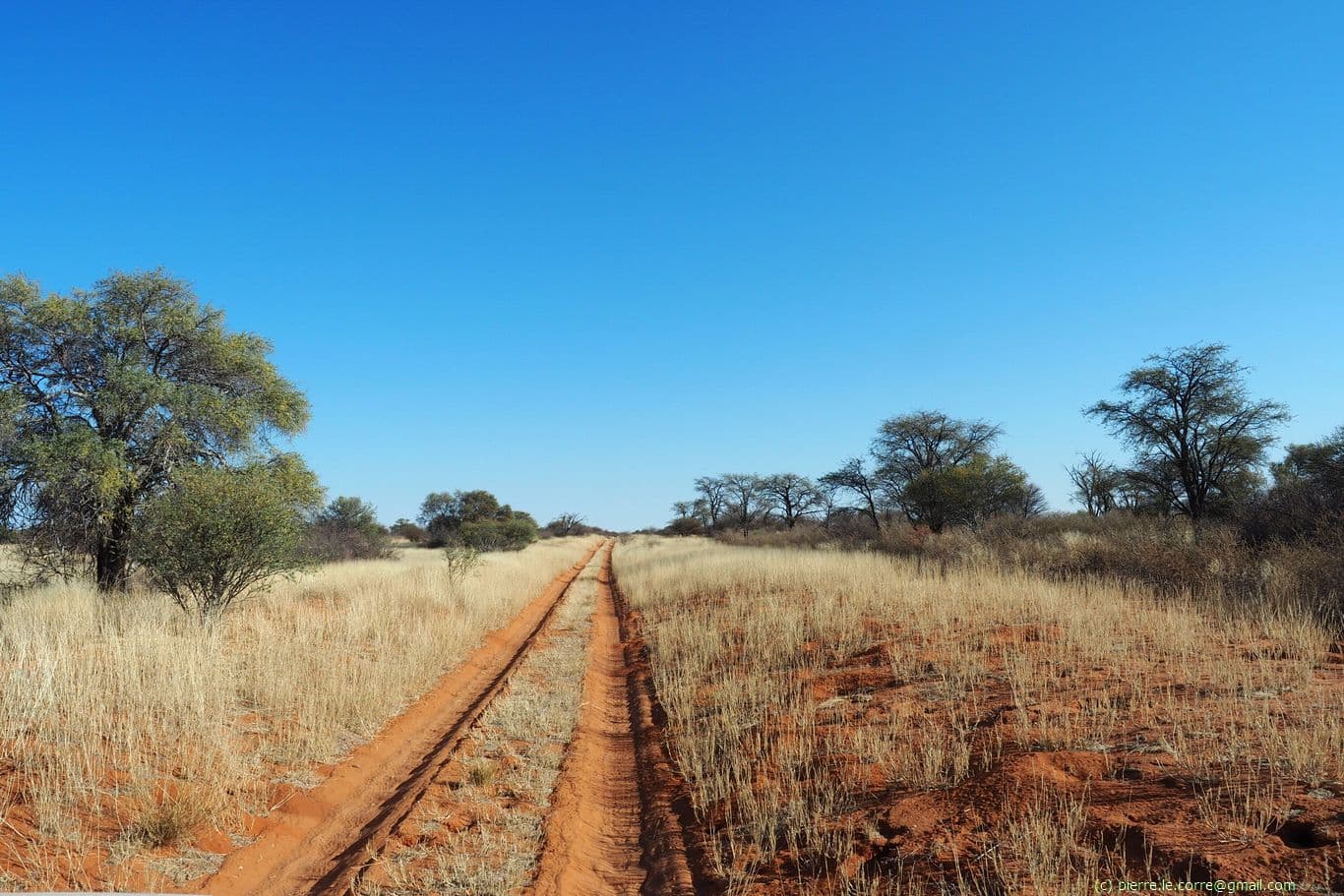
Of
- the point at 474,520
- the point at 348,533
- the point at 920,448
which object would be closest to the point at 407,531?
the point at 474,520

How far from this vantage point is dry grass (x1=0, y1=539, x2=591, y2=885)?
4.84 metres

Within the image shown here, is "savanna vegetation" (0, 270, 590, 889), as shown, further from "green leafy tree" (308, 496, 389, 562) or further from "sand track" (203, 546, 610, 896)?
"green leafy tree" (308, 496, 389, 562)

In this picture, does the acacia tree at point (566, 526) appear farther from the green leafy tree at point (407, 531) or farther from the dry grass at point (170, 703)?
the dry grass at point (170, 703)

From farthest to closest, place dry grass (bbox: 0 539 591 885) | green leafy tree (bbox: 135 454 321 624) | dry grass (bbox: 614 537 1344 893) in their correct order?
green leafy tree (bbox: 135 454 321 624) → dry grass (bbox: 0 539 591 885) → dry grass (bbox: 614 537 1344 893)

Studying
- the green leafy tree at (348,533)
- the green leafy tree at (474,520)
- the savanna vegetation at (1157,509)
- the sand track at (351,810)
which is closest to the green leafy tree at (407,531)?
the green leafy tree at (474,520)

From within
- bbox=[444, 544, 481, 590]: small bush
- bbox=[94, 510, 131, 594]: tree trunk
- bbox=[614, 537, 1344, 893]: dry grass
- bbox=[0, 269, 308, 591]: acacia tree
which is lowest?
bbox=[614, 537, 1344, 893]: dry grass

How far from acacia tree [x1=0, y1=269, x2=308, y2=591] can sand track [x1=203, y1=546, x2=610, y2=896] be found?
9977mm

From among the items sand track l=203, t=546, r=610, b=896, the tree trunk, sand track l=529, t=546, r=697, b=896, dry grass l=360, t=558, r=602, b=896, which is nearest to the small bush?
the tree trunk

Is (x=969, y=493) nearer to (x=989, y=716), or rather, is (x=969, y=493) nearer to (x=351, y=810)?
(x=989, y=716)

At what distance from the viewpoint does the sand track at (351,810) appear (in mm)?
4434

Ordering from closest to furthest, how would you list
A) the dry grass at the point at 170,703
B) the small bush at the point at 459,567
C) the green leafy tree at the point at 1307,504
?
the dry grass at the point at 170,703 → the green leafy tree at the point at 1307,504 → the small bush at the point at 459,567

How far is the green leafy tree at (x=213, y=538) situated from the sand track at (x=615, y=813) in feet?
23.7

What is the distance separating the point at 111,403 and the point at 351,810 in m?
13.5

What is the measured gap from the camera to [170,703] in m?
6.70
